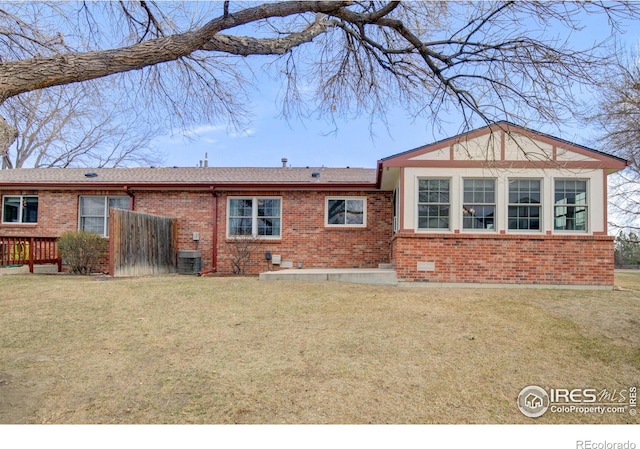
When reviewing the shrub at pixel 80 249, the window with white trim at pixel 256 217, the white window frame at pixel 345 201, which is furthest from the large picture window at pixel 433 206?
the shrub at pixel 80 249

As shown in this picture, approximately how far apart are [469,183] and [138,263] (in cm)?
883

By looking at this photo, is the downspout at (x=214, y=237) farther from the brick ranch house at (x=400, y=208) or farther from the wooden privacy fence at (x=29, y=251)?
the wooden privacy fence at (x=29, y=251)

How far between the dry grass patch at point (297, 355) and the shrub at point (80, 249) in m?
3.76

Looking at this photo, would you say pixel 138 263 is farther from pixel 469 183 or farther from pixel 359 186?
pixel 469 183

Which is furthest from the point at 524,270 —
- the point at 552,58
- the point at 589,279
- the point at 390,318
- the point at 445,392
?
the point at 445,392

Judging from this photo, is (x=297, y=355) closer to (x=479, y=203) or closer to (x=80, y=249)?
(x=479, y=203)

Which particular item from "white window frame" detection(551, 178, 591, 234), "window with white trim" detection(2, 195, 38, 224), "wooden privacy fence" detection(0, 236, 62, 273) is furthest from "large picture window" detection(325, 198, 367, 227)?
"window with white trim" detection(2, 195, 38, 224)

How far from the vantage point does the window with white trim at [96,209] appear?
42.7ft

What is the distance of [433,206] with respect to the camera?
9656 mm

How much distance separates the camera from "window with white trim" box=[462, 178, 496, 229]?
9.55 meters

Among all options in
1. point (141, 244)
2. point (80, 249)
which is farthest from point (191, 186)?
point (80, 249)

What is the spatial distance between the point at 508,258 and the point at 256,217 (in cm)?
735

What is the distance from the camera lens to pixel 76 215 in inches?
508

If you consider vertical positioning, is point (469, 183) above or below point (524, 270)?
above
